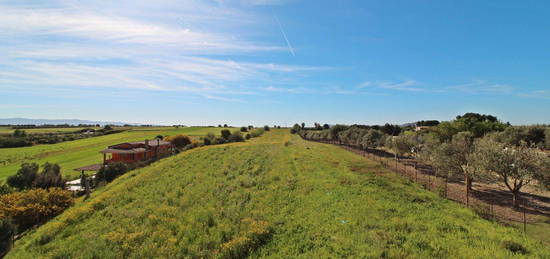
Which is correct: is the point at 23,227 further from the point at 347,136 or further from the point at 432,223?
the point at 347,136

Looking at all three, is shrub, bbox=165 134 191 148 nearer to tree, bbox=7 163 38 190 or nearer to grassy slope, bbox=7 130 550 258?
tree, bbox=7 163 38 190

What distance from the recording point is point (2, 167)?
167 ft

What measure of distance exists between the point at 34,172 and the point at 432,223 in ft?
175

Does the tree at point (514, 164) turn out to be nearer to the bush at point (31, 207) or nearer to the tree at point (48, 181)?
the bush at point (31, 207)

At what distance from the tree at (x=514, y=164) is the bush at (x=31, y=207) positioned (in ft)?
132

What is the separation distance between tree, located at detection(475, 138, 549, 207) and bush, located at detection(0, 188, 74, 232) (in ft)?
132

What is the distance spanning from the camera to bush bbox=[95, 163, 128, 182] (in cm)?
3238

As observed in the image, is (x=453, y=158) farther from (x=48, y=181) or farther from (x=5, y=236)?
(x=48, y=181)

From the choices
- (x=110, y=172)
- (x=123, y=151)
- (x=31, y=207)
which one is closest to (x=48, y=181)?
(x=110, y=172)

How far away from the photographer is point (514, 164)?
746 inches

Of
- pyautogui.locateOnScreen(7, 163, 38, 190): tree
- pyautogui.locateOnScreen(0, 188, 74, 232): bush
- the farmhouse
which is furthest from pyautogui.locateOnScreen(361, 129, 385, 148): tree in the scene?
pyautogui.locateOnScreen(7, 163, 38, 190): tree

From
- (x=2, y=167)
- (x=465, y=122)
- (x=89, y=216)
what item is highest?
(x=465, y=122)

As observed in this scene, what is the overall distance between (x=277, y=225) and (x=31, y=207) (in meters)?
21.8

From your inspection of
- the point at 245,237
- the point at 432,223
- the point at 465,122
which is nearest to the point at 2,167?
the point at 245,237
